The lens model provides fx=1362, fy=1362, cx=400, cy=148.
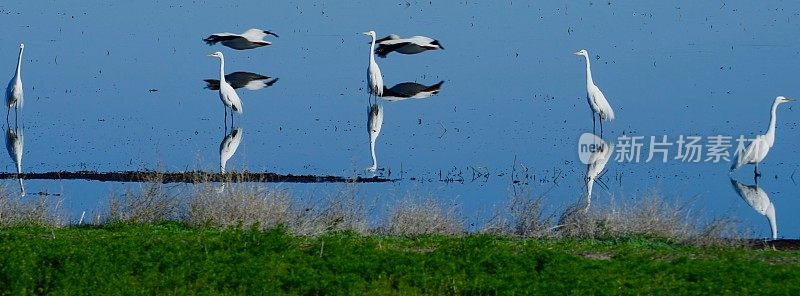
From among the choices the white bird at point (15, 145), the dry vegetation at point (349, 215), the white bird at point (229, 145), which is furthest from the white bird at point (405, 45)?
the dry vegetation at point (349, 215)

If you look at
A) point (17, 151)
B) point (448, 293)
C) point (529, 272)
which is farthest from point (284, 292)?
point (17, 151)

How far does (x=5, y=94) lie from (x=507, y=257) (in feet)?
63.6

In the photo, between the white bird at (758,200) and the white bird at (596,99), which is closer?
the white bird at (758,200)

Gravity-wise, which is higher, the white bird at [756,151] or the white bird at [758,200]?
the white bird at [756,151]

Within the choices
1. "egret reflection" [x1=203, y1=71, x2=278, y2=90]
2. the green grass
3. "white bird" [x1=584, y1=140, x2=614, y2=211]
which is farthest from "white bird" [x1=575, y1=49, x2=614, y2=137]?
the green grass

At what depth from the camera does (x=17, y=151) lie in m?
24.8

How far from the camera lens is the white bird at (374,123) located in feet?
84.4

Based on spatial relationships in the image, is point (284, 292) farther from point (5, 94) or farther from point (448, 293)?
point (5, 94)

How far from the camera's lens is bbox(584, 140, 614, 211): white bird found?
2060 cm

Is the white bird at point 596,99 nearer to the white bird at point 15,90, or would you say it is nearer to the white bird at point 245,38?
the white bird at point 245,38

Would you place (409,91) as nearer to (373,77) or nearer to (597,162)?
(373,77)

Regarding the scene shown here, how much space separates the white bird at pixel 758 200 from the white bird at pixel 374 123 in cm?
633

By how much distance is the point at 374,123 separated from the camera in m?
28.0

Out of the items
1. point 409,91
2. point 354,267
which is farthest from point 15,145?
point 354,267
